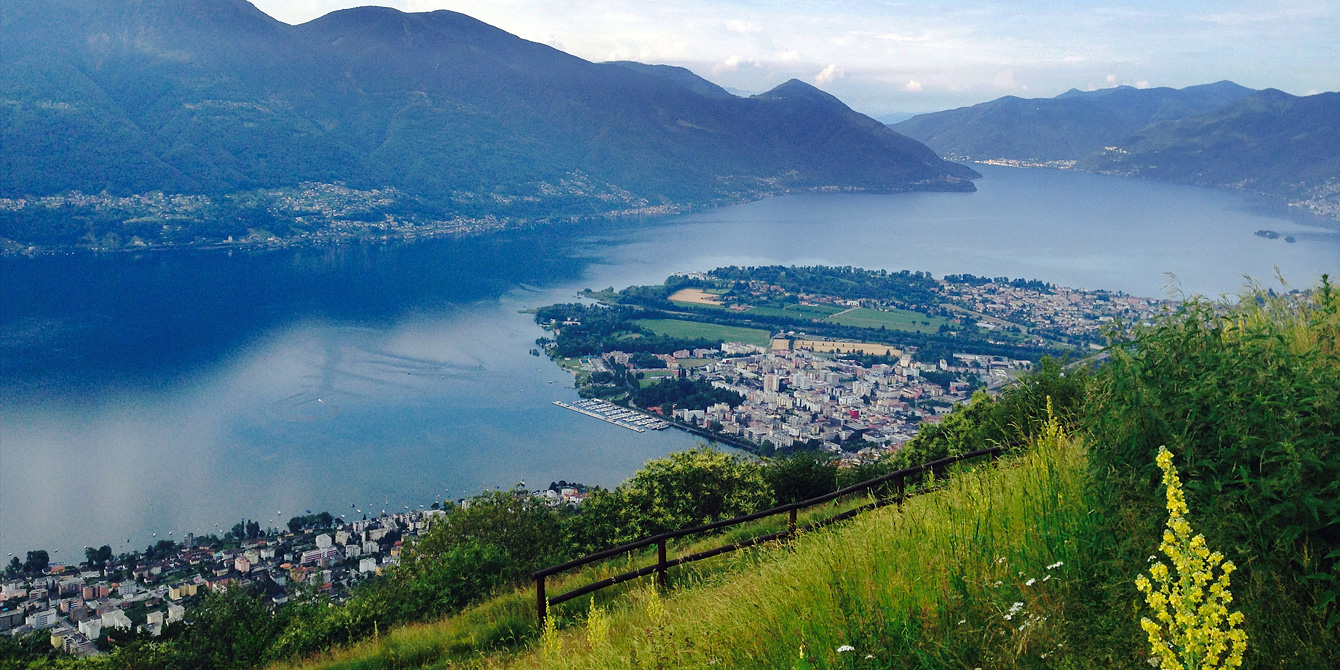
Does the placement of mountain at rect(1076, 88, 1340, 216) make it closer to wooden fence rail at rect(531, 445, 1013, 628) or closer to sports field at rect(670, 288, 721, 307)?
sports field at rect(670, 288, 721, 307)

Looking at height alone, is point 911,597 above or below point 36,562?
above

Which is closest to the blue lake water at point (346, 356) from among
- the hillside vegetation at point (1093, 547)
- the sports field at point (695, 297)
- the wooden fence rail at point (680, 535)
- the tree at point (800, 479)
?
the wooden fence rail at point (680, 535)

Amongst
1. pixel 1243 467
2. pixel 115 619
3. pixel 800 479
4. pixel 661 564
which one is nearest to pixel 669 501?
pixel 800 479

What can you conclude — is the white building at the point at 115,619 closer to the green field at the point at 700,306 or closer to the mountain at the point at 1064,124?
the green field at the point at 700,306

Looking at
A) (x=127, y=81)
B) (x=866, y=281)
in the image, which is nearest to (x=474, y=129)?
(x=127, y=81)

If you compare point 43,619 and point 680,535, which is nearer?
point 680,535

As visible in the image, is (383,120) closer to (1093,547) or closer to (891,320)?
(891,320)
